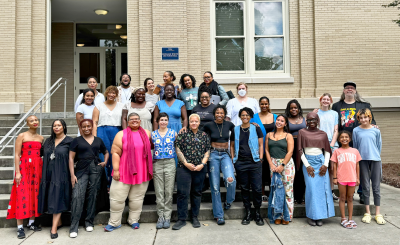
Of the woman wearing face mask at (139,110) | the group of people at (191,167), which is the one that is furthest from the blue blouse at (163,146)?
the woman wearing face mask at (139,110)

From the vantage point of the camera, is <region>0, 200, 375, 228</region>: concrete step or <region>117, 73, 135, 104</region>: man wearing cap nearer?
<region>0, 200, 375, 228</region>: concrete step

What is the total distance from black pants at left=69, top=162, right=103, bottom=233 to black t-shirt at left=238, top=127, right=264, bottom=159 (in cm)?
239

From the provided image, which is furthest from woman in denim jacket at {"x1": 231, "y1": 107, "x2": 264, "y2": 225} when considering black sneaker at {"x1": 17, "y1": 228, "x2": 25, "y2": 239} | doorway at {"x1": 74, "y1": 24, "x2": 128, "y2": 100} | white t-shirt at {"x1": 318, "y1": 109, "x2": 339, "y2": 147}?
doorway at {"x1": 74, "y1": 24, "x2": 128, "y2": 100}

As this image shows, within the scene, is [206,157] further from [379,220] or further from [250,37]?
[250,37]

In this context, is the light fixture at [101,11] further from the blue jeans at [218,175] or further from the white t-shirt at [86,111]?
the blue jeans at [218,175]

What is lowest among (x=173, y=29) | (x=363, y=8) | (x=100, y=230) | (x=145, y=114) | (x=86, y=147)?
(x=100, y=230)

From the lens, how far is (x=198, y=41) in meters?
10.4

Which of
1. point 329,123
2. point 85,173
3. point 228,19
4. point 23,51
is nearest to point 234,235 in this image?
point 85,173

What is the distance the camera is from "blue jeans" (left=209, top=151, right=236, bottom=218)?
18.1 feet

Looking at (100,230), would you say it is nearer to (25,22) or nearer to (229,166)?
(229,166)

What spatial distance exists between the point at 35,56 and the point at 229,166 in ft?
26.3

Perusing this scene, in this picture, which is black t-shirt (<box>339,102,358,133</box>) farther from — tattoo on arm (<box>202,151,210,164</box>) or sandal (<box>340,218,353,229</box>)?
tattoo on arm (<box>202,151,210,164</box>)

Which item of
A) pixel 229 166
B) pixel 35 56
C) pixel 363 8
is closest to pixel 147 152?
pixel 229 166

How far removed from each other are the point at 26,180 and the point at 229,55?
7458 millimetres
